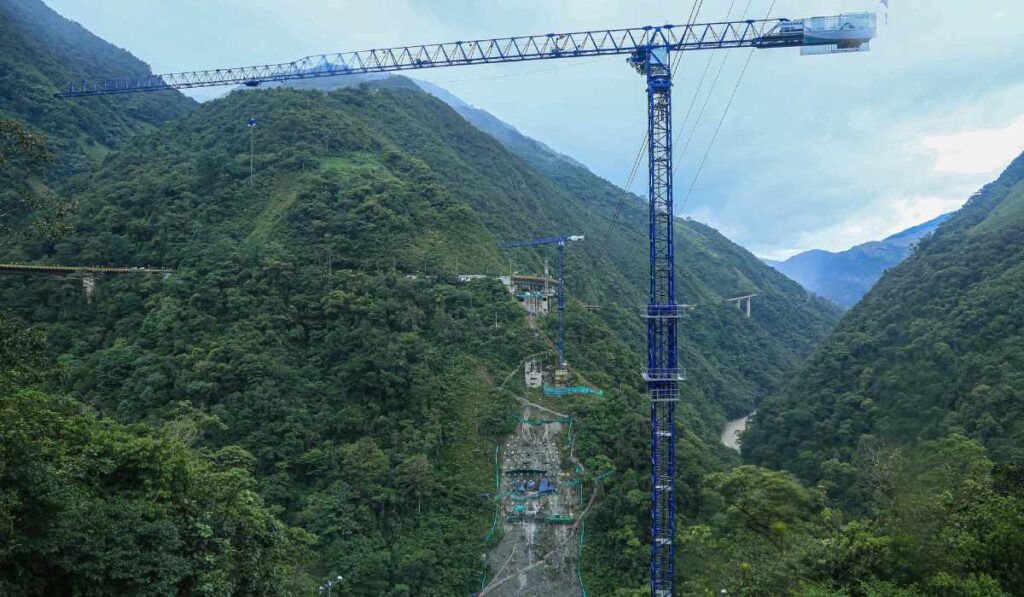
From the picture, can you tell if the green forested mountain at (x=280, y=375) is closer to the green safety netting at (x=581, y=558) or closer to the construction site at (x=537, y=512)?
the green safety netting at (x=581, y=558)

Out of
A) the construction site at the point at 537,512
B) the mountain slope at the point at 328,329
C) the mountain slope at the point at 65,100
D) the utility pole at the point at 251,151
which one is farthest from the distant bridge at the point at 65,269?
the construction site at the point at 537,512

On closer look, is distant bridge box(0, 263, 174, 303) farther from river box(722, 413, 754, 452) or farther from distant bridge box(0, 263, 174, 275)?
river box(722, 413, 754, 452)

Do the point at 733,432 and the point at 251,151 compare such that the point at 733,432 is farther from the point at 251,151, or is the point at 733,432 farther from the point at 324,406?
the point at 251,151

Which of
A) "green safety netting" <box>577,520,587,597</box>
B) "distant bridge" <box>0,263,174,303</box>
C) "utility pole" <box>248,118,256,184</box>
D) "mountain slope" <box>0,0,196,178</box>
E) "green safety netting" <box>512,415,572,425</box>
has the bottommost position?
"green safety netting" <box>577,520,587,597</box>

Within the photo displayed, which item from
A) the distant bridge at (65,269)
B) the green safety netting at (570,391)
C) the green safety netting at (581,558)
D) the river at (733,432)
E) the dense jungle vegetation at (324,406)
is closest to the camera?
the dense jungle vegetation at (324,406)

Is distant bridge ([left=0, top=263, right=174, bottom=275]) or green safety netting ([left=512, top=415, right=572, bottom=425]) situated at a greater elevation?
distant bridge ([left=0, top=263, right=174, bottom=275])

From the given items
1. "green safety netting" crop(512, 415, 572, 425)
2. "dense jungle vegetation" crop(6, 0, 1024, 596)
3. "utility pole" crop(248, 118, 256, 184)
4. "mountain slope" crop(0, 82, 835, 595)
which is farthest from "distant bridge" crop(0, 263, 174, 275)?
"green safety netting" crop(512, 415, 572, 425)

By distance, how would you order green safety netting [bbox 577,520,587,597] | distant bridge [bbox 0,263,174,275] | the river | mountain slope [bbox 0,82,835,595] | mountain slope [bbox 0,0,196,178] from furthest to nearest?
mountain slope [bbox 0,0,196,178]
the river
distant bridge [bbox 0,263,174,275]
mountain slope [bbox 0,82,835,595]
green safety netting [bbox 577,520,587,597]
